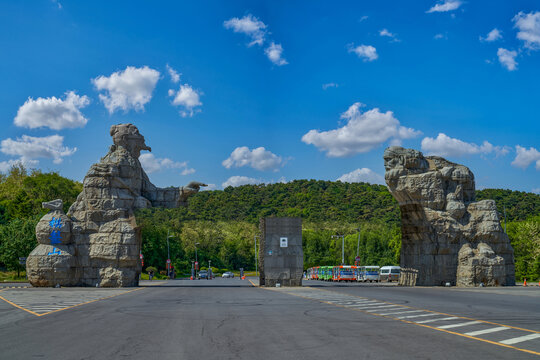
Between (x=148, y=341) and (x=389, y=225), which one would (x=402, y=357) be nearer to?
(x=148, y=341)

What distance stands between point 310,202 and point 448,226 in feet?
267

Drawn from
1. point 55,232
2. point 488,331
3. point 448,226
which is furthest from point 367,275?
point 488,331

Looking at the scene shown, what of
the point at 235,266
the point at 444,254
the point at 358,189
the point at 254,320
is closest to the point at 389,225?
the point at 358,189

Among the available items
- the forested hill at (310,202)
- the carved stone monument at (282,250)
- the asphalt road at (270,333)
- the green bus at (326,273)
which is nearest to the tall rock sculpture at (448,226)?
the carved stone monument at (282,250)

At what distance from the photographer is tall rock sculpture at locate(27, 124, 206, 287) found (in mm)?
35438

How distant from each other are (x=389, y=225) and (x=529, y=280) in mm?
38825

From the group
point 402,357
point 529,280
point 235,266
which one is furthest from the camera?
point 235,266

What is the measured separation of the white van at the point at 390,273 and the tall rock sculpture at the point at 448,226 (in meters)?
20.7

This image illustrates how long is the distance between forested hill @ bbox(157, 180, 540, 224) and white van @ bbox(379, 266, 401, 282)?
3866 centimetres

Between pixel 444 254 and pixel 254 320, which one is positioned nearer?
pixel 254 320

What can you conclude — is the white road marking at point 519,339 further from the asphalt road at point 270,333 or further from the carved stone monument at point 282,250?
the carved stone monument at point 282,250

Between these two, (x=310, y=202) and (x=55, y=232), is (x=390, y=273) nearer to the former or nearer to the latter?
(x=55, y=232)

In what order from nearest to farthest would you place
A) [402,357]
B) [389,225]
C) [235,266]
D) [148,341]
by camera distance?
[402,357]
[148,341]
[389,225]
[235,266]

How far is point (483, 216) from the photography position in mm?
38781
